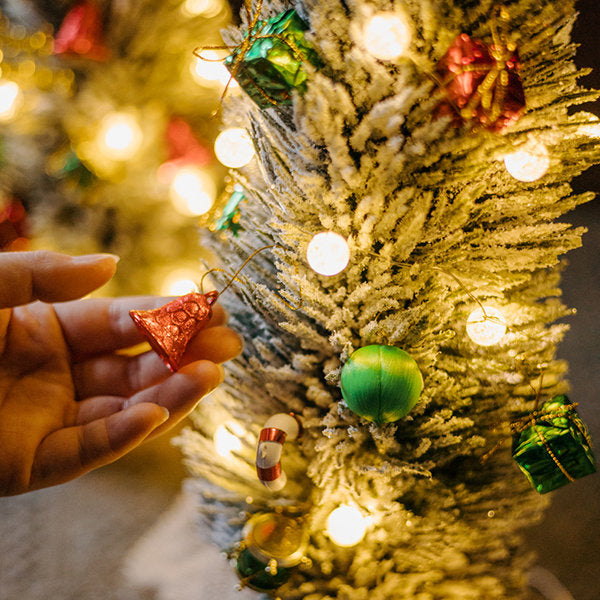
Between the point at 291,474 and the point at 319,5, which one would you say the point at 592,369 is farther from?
the point at 319,5

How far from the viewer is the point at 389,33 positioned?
39 cm

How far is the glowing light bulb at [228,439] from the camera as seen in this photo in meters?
0.59

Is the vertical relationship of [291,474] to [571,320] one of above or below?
below

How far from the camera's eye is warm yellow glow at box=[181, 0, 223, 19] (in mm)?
808

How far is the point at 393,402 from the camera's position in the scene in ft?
1.42

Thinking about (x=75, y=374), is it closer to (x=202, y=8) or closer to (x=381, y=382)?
(x=381, y=382)

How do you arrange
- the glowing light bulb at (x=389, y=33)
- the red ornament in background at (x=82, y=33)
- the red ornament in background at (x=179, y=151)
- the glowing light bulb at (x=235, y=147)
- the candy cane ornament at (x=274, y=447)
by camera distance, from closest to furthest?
the glowing light bulb at (x=389, y=33), the candy cane ornament at (x=274, y=447), the glowing light bulb at (x=235, y=147), the red ornament in background at (x=82, y=33), the red ornament in background at (x=179, y=151)

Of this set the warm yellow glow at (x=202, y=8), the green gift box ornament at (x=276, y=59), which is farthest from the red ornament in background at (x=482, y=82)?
the warm yellow glow at (x=202, y=8)

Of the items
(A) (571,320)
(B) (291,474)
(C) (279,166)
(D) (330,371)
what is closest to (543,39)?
(C) (279,166)

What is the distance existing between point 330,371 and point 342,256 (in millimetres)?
127

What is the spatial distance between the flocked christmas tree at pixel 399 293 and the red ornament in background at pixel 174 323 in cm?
6

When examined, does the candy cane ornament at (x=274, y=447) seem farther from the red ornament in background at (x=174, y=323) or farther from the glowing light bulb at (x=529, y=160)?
Result: the glowing light bulb at (x=529, y=160)

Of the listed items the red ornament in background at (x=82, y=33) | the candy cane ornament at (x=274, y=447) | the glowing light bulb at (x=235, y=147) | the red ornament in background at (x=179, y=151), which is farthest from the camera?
the red ornament in background at (x=179, y=151)

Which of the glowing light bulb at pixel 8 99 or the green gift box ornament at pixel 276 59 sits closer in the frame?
the green gift box ornament at pixel 276 59
